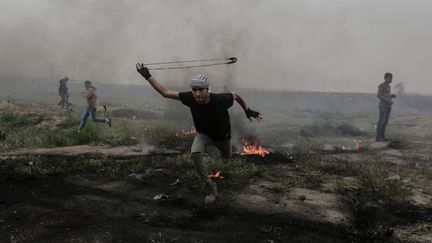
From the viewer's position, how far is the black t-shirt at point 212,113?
6.31 meters

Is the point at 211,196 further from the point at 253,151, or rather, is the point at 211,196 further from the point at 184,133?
the point at 184,133

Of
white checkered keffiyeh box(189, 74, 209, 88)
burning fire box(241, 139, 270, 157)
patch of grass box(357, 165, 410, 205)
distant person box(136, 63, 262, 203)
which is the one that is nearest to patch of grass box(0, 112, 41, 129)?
burning fire box(241, 139, 270, 157)

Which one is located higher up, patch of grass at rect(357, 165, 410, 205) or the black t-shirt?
the black t-shirt

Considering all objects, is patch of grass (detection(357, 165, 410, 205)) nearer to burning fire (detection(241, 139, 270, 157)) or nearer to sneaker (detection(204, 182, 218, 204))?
sneaker (detection(204, 182, 218, 204))

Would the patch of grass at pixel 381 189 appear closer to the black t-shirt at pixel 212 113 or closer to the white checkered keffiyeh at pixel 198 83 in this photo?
the black t-shirt at pixel 212 113

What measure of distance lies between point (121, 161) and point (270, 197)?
3.40 m

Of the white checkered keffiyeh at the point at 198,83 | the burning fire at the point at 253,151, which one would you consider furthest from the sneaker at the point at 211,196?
the burning fire at the point at 253,151

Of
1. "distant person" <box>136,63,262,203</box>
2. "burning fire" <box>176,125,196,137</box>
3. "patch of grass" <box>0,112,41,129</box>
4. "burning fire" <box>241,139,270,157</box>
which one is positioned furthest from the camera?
"patch of grass" <box>0,112,41,129</box>

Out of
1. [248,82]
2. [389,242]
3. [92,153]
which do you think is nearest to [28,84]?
[248,82]

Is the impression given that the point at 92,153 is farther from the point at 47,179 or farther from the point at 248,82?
the point at 248,82

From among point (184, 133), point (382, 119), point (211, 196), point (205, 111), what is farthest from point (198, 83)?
point (382, 119)

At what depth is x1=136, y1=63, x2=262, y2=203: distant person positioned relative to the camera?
6188mm

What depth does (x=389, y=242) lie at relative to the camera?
514cm

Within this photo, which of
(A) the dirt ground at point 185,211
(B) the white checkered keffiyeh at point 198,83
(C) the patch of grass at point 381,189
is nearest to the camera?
(A) the dirt ground at point 185,211
